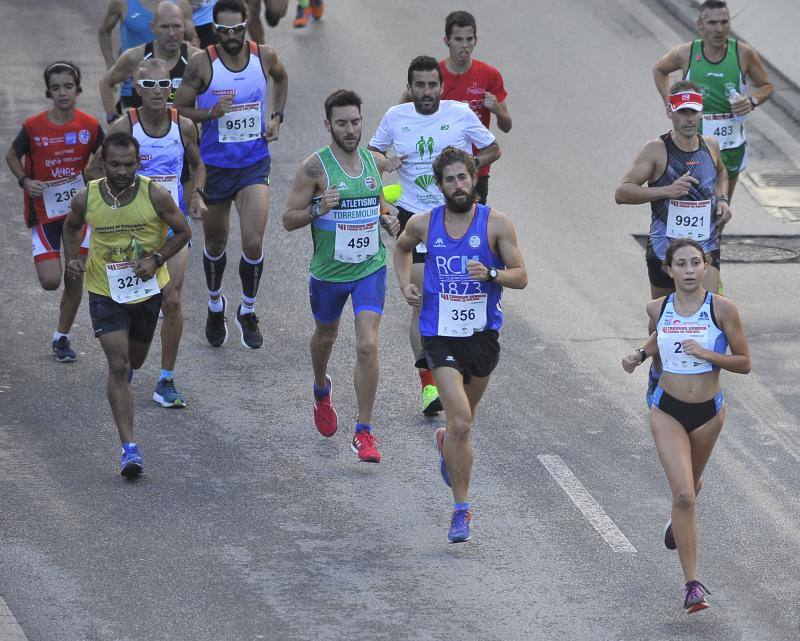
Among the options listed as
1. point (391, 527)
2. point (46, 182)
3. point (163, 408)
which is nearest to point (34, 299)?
point (46, 182)

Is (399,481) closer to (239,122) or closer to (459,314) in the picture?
(459,314)

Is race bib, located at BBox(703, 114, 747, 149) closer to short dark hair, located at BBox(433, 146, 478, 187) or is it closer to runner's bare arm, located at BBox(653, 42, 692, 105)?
runner's bare arm, located at BBox(653, 42, 692, 105)

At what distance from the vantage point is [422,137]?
11570 millimetres

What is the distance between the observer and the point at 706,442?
877 cm

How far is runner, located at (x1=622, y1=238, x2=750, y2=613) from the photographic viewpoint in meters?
8.65

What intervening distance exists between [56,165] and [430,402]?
10.4 feet

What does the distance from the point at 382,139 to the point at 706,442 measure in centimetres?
385

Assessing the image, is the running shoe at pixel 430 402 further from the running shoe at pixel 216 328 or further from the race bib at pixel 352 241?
the running shoe at pixel 216 328

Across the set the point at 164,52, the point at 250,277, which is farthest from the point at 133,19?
the point at 250,277

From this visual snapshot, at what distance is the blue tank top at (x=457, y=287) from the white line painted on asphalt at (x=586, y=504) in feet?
3.96

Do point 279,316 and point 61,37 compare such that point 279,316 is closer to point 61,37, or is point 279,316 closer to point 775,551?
point 775,551

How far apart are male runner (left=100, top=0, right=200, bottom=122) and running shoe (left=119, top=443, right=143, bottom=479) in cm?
334

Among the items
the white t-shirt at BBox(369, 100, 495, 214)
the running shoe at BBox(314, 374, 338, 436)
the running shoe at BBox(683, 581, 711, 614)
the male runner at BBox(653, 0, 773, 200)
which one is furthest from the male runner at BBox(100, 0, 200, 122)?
the running shoe at BBox(683, 581, 711, 614)

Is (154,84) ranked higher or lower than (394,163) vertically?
higher
